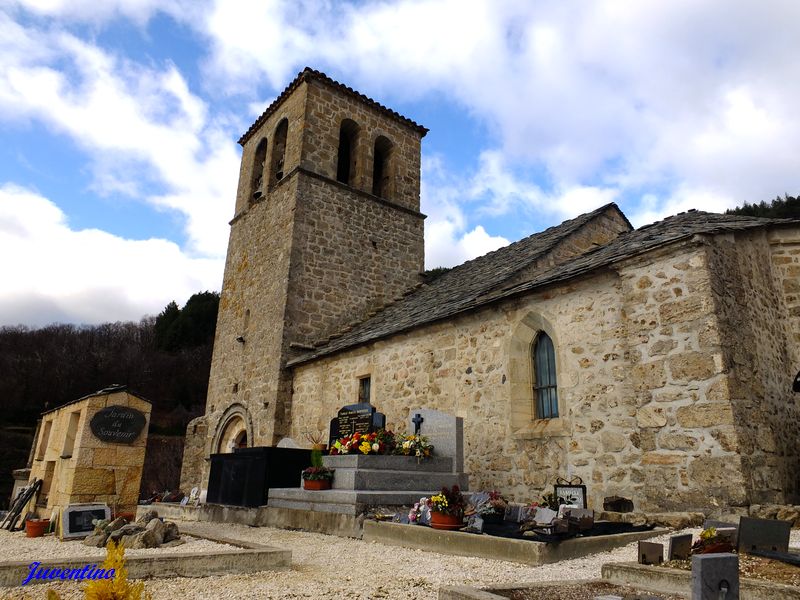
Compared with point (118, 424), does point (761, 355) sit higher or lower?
higher

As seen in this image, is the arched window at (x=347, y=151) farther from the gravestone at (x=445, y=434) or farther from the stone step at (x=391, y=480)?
the stone step at (x=391, y=480)

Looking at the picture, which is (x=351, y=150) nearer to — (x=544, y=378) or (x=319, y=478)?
(x=544, y=378)

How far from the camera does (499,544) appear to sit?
5.68m

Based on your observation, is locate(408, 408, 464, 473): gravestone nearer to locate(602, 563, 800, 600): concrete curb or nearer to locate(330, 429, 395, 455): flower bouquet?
locate(330, 429, 395, 455): flower bouquet

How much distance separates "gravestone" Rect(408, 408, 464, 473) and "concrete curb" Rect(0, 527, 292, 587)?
4.45 meters

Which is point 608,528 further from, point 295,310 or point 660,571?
point 295,310

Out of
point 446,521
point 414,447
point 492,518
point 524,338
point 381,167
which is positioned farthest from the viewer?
point 381,167

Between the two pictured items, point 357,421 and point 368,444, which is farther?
point 357,421

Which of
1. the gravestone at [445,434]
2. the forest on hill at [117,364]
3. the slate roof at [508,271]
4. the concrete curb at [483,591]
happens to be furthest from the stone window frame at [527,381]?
the forest on hill at [117,364]

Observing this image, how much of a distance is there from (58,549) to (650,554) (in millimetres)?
6542

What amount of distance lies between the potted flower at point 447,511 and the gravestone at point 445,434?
97.2 inches

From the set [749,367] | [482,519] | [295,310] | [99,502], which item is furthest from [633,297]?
[295,310]

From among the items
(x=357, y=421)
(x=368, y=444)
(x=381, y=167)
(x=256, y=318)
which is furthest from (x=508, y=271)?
(x=381, y=167)

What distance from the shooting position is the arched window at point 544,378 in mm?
9634
